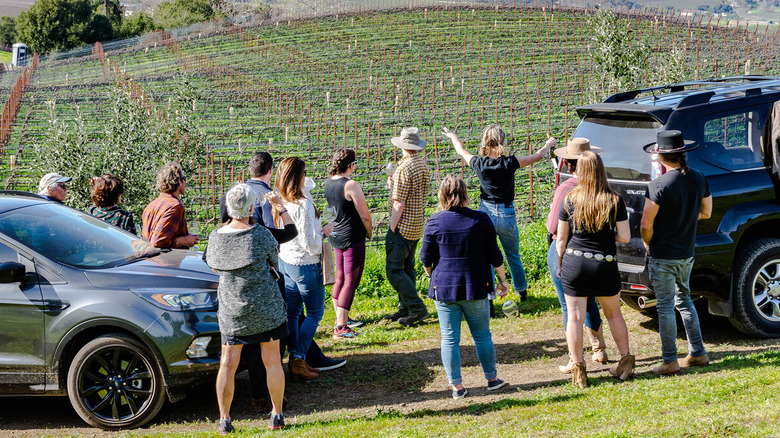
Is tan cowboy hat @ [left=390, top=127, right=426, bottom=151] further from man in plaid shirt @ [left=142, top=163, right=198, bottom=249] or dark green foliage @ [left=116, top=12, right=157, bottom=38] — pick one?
dark green foliage @ [left=116, top=12, right=157, bottom=38]

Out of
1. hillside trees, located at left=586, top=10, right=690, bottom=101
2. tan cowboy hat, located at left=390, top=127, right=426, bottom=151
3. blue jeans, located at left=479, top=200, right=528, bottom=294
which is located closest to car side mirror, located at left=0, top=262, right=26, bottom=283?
tan cowboy hat, located at left=390, top=127, right=426, bottom=151

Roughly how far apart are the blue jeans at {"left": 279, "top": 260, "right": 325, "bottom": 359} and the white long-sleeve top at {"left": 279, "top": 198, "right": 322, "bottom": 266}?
0.23 feet

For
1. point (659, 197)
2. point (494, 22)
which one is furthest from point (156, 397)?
point (494, 22)

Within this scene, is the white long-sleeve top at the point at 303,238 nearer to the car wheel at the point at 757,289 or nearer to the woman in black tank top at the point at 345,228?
the woman in black tank top at the point at 345,228

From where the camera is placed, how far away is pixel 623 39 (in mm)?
16656

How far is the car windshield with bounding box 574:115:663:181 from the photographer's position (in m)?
6.17

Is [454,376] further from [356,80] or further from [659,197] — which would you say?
[356,80]

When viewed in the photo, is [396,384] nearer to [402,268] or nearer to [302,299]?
[302,299]

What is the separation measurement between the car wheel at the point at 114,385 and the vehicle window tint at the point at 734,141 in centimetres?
460

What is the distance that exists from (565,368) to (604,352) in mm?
445

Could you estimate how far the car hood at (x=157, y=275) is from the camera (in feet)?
18.1

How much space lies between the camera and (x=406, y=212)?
24.9 feet

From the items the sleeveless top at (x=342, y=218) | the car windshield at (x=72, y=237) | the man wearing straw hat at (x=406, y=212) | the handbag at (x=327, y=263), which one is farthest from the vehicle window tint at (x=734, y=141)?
the car windshield at (x=72, y=237)

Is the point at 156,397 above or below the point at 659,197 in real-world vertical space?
below
